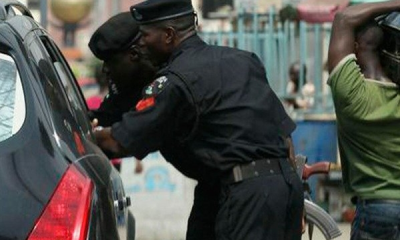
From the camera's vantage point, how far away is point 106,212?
441cm

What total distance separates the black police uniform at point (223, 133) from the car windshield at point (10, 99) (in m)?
0.91

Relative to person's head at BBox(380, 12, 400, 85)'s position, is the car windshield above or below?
above

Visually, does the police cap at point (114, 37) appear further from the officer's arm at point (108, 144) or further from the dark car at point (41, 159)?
the dark car at point (41, 159)

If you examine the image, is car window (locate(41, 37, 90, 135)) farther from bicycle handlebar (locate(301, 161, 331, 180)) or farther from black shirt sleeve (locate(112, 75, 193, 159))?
bicycle handlebar (locate(301, 161, 331, 180))

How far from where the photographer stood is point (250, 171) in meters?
5.22

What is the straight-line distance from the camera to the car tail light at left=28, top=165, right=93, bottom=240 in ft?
12.7

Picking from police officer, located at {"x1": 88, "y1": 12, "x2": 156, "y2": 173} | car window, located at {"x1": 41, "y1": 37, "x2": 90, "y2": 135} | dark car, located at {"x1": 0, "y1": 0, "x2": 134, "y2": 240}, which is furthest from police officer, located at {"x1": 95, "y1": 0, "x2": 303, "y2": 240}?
police officer, located at {"x1": 88, "y1": 12, "x2": 156, "y2": 173}

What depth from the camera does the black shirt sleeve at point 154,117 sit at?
5066 mm

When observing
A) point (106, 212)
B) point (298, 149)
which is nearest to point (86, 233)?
point (106, 212)

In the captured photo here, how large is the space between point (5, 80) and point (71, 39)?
2411cm

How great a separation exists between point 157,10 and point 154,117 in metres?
0.53

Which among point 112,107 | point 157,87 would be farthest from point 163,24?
point 112,107

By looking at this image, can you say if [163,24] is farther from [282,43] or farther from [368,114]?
[282,43]

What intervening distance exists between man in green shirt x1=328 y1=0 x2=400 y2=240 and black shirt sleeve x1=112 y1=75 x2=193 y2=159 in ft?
2.26
